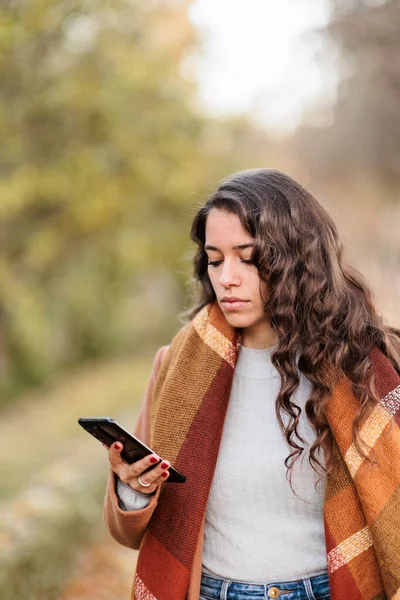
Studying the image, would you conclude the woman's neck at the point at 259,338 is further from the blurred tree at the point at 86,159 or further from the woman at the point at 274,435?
the blurred tree at the point at 86,159

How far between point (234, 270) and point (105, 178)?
10.5 metres

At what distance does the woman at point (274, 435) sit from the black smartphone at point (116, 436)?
3 cm

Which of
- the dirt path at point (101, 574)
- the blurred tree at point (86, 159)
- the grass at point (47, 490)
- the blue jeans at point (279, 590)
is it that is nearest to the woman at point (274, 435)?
the blue jeans at point (279, 590)

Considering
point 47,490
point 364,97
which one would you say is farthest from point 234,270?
point 364,97

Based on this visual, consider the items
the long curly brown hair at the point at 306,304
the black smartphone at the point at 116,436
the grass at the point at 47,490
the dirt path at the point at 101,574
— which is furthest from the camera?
the dirt path at the point at 101,574

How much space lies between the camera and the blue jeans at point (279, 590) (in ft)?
7.43

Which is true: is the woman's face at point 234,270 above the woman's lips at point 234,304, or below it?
above

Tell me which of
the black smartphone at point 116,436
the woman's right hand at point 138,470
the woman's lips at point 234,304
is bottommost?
the woman's right hand at point 138,470

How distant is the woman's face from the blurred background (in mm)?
754

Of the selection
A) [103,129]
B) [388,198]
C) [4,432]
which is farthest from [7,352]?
[388,198]

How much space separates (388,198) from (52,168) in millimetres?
4983

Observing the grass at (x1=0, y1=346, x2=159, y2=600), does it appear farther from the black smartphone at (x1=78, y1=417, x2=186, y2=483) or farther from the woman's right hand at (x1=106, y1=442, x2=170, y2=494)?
the black smartphone at (x1=78, y1=417, x2=186, y2=483)

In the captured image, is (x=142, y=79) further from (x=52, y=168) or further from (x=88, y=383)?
(x=88, y=383)

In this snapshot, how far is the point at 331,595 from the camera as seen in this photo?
7.44ft
